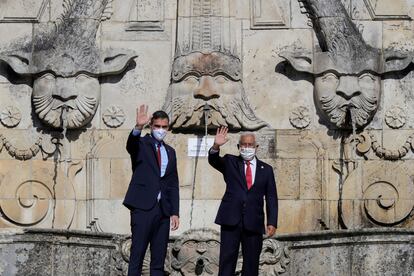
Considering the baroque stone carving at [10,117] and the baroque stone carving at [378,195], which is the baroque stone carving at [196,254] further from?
the baroque stone carving at [10,117]

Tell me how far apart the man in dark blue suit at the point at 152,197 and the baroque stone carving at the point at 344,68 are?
5.72 metres

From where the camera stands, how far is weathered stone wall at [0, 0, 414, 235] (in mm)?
28594

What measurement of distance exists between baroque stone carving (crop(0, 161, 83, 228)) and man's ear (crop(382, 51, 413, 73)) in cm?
461

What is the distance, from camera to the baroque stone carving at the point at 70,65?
93.9ft

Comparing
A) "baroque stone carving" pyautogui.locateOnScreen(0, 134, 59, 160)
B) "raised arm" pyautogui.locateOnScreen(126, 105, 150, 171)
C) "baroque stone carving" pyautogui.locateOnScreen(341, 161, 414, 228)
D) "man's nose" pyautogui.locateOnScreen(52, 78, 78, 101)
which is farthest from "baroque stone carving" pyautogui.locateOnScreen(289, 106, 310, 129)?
"raised arm" pyautogui.locateOnScreen(126, 105, 150, 171)

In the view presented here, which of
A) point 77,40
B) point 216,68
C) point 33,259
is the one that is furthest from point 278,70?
point 33,259

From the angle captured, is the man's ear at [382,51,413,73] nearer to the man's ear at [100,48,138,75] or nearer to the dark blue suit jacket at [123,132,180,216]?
the man's ear at [100,48,138,75]

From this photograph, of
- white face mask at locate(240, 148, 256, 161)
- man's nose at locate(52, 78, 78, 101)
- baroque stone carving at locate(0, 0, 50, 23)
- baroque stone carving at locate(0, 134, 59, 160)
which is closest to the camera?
white face mask at locate(240, 148, 256, 161)

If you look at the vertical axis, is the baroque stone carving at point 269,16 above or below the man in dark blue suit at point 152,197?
above

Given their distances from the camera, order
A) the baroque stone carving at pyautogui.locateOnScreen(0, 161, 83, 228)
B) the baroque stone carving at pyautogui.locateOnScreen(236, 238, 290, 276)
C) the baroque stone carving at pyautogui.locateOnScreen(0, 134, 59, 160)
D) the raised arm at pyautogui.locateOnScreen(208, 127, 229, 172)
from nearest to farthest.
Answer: the raised arm at pyautogui.locateOnScreen(208, 127, 229, 172)
the baroque stone carving at pyautogui.locateOnScreen(236, 238, 290, 276)
the baroque stone carving at pyautogui.locateOnScreen(0, 161, 83, 228)
the baroque stone carving at pyautogui.locateOnScreen(0, 134, 59, 160)

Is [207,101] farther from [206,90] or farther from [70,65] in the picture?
[70,65]

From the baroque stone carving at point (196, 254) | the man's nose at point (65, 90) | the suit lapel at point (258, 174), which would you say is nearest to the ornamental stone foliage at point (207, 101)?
the man's nose at point (65, 90)

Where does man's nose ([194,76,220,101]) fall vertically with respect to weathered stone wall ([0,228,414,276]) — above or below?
above

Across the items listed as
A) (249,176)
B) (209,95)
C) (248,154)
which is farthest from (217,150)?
(209,95)
